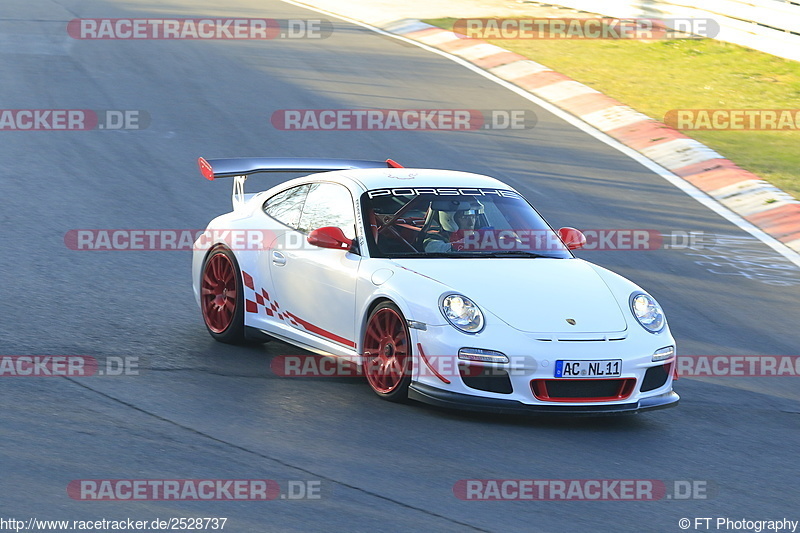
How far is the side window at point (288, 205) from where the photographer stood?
852 cm

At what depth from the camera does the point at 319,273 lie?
7984 millimetres

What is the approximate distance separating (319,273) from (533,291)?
1476mm

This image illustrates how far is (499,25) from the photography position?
74.5 feet

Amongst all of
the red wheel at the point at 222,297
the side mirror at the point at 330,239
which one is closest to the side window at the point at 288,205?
the red wheel at the point at 222,297

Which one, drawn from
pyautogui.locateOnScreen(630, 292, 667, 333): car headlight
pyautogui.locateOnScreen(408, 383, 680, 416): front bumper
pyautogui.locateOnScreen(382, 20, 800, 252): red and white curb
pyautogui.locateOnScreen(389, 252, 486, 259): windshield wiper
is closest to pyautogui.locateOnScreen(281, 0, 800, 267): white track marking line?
pyautogui.locateOnScreen(382, 20, 800, 252): red and white curb

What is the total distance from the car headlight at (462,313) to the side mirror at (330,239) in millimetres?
1001

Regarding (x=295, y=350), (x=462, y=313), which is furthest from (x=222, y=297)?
(x=462, y=313)

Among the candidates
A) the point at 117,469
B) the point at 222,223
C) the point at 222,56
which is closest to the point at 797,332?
the point at 222,223

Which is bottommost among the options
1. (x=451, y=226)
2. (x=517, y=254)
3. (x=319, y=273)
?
(x=319, y=273)

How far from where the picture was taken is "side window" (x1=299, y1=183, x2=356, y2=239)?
8.07 m

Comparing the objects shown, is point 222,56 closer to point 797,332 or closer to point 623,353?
point 797,332

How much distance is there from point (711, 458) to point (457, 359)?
1.49 metres

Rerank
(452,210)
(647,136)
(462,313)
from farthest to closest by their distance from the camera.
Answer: (647,136), (452,210), (462,313)

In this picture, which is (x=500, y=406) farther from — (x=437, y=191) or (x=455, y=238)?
(x=437, y=191)
